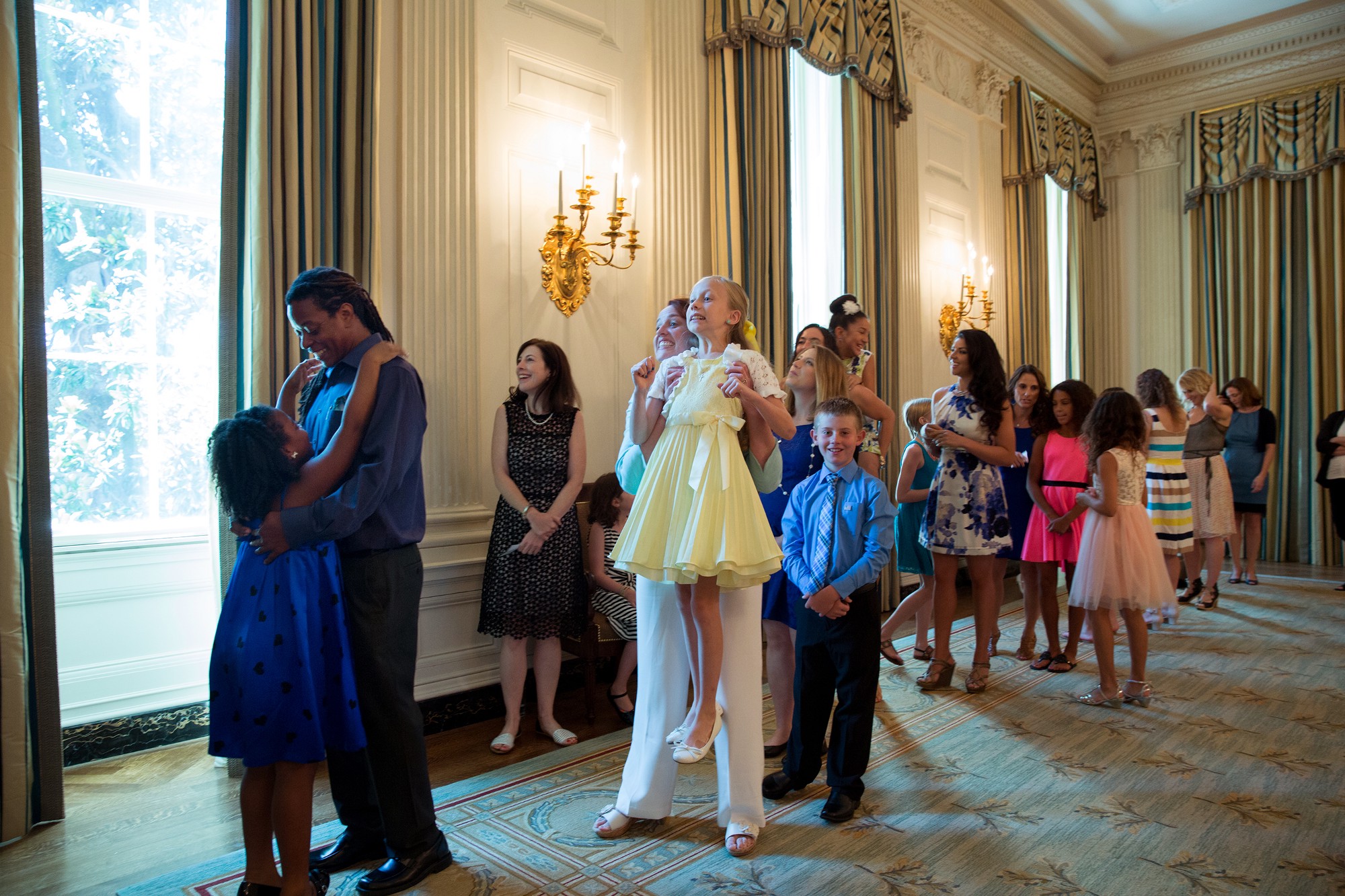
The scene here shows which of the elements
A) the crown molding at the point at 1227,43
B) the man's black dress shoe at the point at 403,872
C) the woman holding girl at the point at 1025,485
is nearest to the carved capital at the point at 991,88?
the crown molding at the point at 1227,43

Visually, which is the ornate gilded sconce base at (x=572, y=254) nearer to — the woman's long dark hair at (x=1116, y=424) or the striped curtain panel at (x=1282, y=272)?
the woman's long dark hair at (x=1116, y=424)

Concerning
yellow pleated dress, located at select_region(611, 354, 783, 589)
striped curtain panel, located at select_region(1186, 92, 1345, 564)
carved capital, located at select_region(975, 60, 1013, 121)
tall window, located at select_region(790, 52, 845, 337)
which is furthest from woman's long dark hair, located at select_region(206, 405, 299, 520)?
striped curtain panel, located at select_region(1186, 92, 1345, 564)

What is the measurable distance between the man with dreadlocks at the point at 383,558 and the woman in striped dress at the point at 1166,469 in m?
4.77

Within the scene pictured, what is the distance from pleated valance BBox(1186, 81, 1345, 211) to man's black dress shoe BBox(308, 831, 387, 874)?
9.84 m

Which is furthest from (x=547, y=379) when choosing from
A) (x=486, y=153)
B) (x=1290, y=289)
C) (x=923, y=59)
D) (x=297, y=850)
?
(x=1290, y=289)

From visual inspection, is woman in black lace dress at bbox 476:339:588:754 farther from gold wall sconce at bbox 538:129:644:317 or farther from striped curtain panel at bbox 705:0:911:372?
striped curtain panel at bbox 705:0:911:372

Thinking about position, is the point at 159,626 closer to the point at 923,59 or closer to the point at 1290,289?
the point at 923,59

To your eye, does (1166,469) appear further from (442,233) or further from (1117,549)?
(442,233)

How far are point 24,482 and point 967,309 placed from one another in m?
6.84

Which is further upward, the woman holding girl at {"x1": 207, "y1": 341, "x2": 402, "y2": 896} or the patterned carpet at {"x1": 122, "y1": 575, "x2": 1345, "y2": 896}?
the woman holding girl at {"x1": 207, "y1": 341, "x2": 402, "y2": 896}

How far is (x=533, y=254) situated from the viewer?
4.11 metres

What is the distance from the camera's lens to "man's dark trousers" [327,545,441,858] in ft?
7.31

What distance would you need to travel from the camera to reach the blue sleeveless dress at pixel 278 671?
198 cm

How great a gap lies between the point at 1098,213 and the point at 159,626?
9.80 metres
